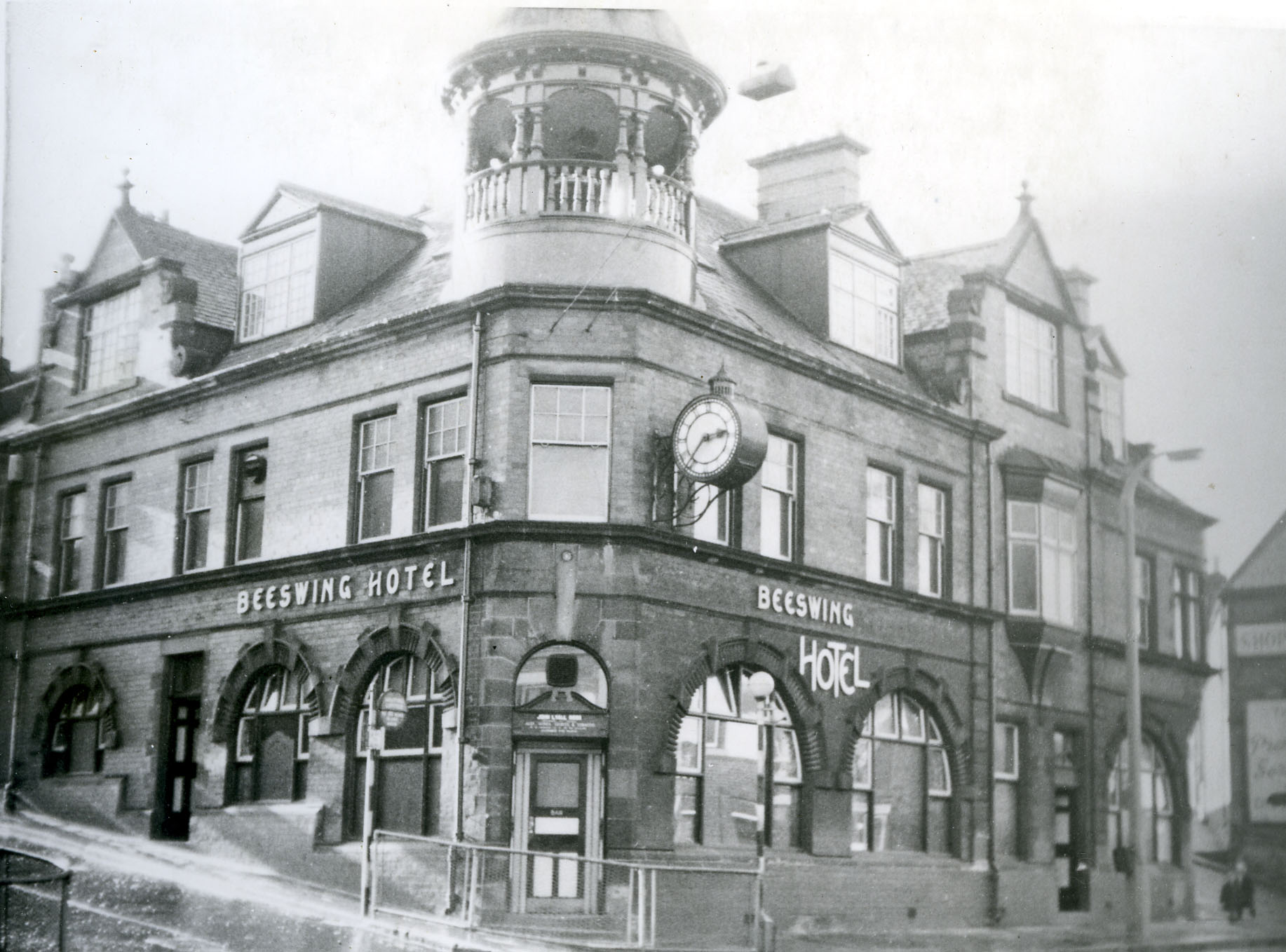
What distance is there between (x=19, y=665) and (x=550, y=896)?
6.02m

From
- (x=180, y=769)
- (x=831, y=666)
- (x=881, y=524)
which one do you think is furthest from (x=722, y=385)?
(x=180, y=769)

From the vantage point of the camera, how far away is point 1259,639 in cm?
1761

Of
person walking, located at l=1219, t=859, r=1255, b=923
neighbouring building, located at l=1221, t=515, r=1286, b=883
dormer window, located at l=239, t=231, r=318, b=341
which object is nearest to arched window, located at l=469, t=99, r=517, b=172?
dormer window, located at l=239, t=231, r=318, b=341

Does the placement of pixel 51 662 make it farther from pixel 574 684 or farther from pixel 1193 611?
pixel 1193 611

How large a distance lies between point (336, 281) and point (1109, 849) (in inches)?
451

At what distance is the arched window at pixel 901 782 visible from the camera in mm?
21266

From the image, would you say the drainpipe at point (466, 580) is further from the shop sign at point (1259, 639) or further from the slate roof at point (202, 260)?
the shop sign at point (1259, 639)

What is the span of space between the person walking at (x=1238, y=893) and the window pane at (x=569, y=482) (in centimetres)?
732

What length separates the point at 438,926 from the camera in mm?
16438

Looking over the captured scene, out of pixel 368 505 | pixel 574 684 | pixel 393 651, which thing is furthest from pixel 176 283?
pixel 574 684

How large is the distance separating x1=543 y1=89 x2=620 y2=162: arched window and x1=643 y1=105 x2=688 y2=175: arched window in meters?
0.40

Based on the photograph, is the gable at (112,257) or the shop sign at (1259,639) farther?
the gable at (112,257)

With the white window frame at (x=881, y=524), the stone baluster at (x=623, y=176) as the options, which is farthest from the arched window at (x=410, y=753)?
the white window frame at (x=881, y=524)

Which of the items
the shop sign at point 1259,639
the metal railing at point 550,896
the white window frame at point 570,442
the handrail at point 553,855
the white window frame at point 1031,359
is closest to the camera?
the handrail at point 553,855
